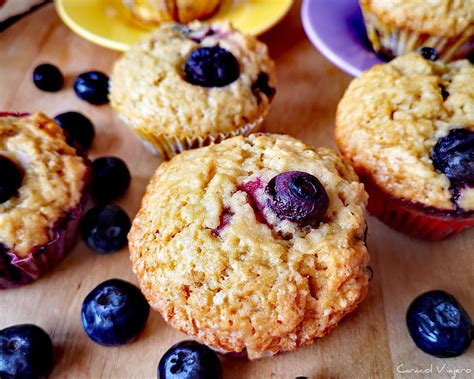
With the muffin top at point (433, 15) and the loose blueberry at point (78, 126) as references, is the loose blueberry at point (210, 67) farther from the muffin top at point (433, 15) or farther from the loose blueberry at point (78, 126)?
the muffin top at point (433, 15)

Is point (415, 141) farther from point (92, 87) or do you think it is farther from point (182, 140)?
point (92, 87)

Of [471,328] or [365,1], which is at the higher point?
[365,1]

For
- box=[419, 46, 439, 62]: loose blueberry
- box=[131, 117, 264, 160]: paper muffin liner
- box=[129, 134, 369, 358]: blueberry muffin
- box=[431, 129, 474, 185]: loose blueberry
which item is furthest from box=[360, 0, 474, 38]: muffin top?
box=[129, 134, 369, 358]: blueberry muffin

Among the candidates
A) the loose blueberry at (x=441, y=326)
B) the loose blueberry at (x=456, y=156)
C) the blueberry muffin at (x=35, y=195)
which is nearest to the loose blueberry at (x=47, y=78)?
the blueberry muffin at (x=35, y=195)

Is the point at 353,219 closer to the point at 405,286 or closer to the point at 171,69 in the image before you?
the point at 405,286

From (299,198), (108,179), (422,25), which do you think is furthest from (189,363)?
(422,25)

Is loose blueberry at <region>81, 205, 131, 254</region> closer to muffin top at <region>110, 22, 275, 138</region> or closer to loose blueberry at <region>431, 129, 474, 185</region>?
muffin top at <region>110, 22, 275, 138</region>

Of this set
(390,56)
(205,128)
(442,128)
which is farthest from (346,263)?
(390,56)
